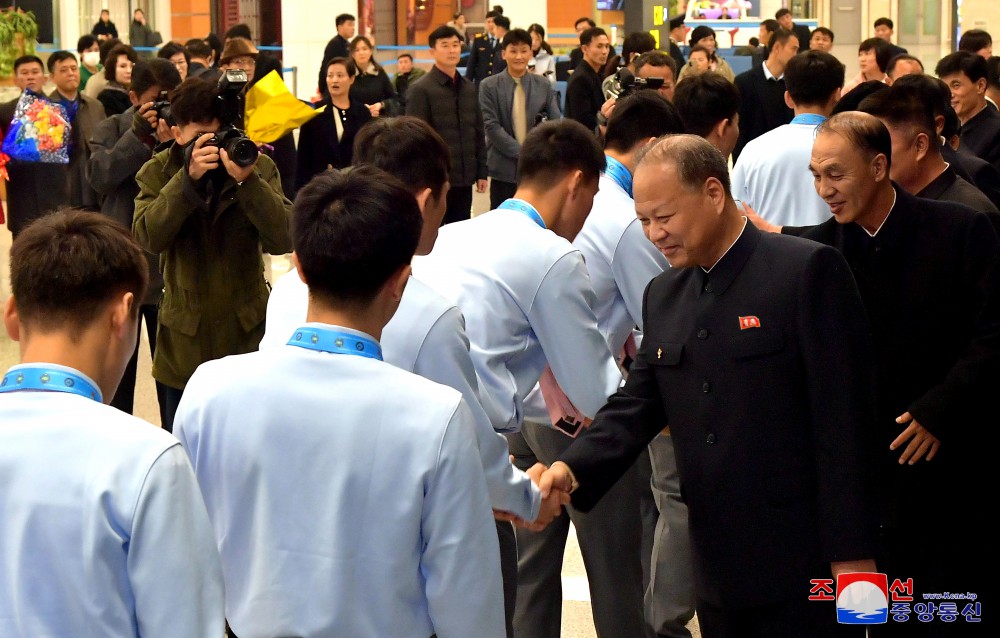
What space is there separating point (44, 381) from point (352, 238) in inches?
21.0

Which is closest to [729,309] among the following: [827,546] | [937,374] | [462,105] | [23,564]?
[827,546]

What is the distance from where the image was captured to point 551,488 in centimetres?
295

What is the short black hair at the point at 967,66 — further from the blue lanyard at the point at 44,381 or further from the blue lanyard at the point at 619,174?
the blue lanyard at the point at 44,381

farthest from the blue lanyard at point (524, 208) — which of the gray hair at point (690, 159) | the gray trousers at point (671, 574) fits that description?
the gray trousers at point (671, 574)

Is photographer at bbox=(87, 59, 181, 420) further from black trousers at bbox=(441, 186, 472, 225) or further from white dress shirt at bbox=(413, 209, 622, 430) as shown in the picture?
black trousers at bbox=(441, 186, 472, 225)

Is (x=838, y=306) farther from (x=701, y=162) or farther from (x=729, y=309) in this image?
(x=701, y=162)

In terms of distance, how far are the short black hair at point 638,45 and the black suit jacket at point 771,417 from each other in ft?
28.7

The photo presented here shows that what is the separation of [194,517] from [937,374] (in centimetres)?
225

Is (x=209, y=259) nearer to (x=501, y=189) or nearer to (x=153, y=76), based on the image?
(x=153, y=76)

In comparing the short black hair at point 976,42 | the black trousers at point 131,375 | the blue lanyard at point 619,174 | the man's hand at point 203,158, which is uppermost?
the short black hair at point 976,42

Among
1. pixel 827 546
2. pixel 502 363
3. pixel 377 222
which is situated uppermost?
pixel 377 222

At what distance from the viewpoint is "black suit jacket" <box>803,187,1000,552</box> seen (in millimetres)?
3287

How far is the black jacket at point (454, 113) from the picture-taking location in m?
10.0

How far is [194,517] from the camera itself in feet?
5.99
